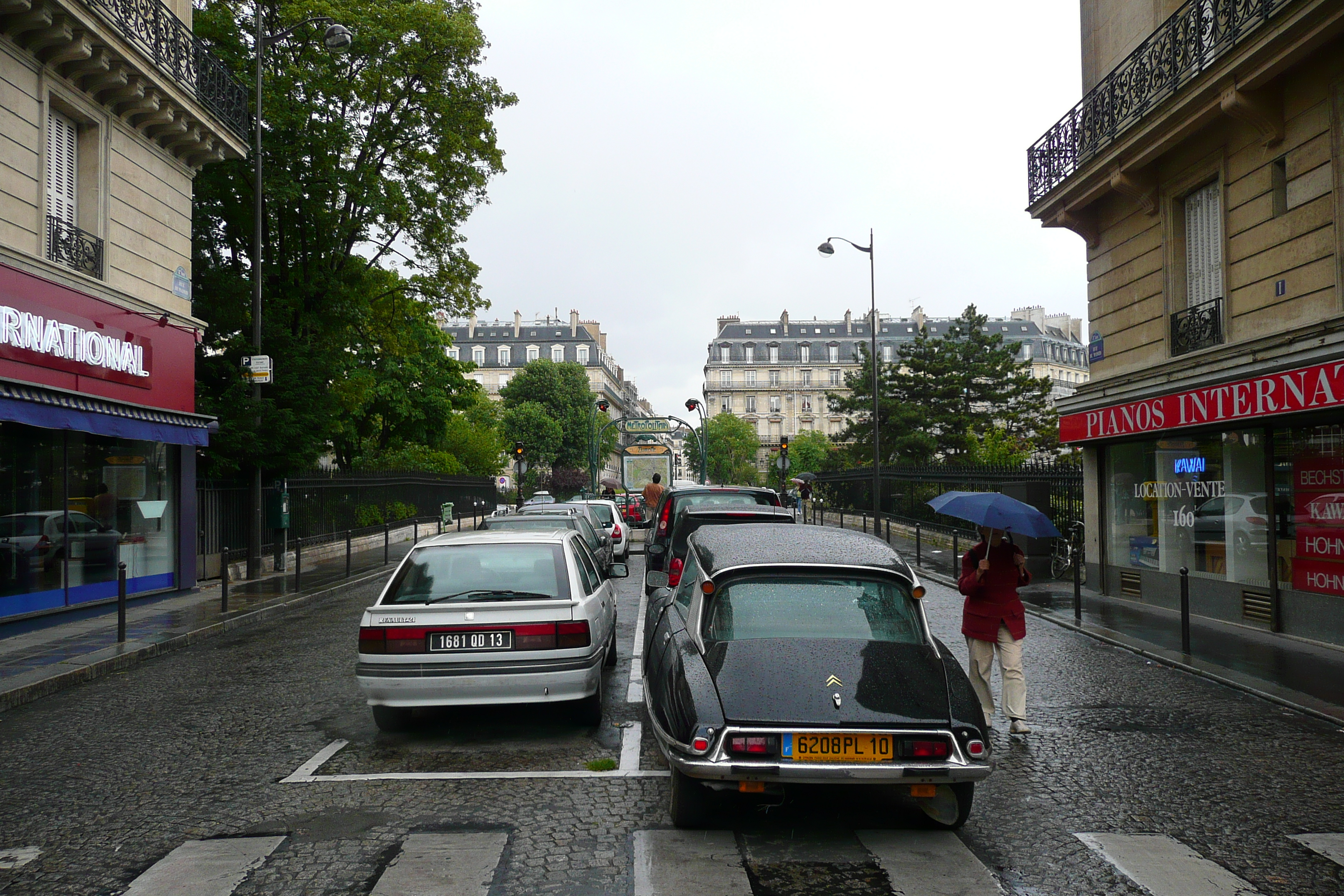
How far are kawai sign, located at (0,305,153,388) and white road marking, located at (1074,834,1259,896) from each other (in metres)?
13.1

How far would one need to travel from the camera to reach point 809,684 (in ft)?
15.0

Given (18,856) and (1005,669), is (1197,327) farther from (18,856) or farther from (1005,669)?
(18,856)

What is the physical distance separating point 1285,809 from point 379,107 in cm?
2290

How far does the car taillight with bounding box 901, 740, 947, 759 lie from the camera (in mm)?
4410

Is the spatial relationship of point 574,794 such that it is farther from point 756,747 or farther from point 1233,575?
point 1233,575

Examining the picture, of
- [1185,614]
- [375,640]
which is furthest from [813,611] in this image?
[1185,614]

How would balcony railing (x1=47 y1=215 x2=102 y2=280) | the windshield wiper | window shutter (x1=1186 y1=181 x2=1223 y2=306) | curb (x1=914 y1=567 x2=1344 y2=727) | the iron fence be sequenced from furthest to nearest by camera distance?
the iron fence, balcony railing (x1=47 y1=215 x2=102 y2=280), window shutter (x1=1186 y1=181 x2=1223 y2=306), curb (x1=914 y1=567 x2=1344 y2=727), the windshield wiper

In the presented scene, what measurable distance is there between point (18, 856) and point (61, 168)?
12543 mm

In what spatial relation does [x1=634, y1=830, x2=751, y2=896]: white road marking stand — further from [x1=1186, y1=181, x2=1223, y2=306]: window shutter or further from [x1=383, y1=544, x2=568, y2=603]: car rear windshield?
[x1=1186, y1=181, x2=1223, y2=306]: window shutter

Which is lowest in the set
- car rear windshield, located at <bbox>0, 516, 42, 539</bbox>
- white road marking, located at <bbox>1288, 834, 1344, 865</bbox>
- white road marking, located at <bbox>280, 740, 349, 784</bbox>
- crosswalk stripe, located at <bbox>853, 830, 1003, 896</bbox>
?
white road marking, located at <bbox>1288, 834, 1344, 865</bbox>

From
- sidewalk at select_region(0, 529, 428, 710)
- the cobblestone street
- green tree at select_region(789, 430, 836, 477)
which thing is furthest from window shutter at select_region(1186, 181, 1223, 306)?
green tree at select_region(789, 430, 836, 477)

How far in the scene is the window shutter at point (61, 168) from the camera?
13656 millimetres

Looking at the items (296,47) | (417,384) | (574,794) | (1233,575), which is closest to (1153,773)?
(574,794)

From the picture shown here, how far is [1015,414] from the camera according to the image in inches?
1812
